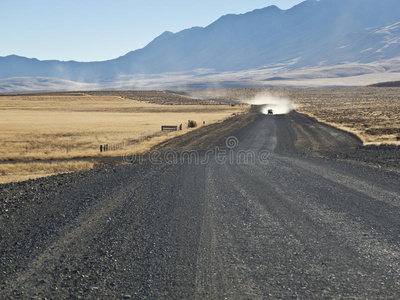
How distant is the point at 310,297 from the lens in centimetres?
614

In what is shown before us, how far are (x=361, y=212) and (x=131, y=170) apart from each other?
38.0 feet

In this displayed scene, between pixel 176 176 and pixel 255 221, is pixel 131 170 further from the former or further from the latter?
pixel 255 221

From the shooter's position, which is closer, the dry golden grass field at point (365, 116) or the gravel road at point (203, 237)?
the gravel road at point (203, 237)

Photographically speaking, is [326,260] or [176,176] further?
[176,176]

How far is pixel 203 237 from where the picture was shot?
350 inches

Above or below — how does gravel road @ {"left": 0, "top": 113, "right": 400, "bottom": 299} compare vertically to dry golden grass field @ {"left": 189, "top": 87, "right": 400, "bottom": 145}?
below

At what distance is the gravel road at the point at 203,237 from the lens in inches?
259

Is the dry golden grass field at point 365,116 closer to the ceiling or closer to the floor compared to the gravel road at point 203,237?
closer to the ceiling

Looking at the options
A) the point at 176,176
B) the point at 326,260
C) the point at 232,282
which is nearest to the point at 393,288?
the point at 326,260

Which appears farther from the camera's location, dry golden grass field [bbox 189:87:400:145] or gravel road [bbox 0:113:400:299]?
dry golden grass field [bbox 189:87:400:145]

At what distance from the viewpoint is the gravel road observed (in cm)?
658

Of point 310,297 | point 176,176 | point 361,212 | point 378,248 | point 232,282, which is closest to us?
point 310,297

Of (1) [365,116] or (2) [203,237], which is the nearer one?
(2) [203,237]

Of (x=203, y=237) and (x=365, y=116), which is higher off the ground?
(x=365, y=116)
